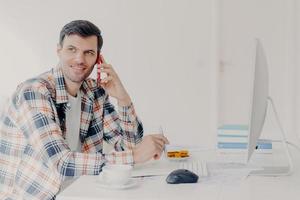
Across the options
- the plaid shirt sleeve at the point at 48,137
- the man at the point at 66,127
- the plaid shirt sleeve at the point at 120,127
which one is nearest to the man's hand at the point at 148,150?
the man at the point at 66,127

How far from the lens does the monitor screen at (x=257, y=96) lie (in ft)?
4.34

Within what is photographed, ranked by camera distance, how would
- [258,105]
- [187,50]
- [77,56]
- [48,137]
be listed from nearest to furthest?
[258,105], [48,137], [77,56], [187,50]

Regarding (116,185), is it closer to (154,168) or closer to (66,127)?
(154,168)

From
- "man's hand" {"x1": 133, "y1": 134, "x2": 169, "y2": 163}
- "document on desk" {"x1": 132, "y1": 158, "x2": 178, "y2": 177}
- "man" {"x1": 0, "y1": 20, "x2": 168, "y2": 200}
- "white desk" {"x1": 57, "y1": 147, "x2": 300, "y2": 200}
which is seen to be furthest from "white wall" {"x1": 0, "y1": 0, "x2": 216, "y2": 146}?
"white desk" {"x1": 57, "y1": 147, "x2": 300, "y2": 200}

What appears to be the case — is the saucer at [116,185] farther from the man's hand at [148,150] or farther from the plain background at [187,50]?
the plain background at [187,50]

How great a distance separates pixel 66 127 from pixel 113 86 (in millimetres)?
295

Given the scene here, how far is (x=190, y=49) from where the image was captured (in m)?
3.35

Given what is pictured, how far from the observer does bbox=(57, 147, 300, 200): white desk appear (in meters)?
1.24

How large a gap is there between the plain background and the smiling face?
1324mm

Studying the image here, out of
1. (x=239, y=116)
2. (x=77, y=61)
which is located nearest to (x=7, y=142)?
(x=77, y=61)

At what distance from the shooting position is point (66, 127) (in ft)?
6.26

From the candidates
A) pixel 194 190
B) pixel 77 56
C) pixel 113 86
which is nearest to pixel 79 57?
pixel 77 56

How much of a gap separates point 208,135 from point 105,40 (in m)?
1.02

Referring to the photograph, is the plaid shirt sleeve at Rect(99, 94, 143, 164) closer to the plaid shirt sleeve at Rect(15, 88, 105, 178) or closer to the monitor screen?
the plaid shirt sleeve at Rect(15, 88, 105, 178)
